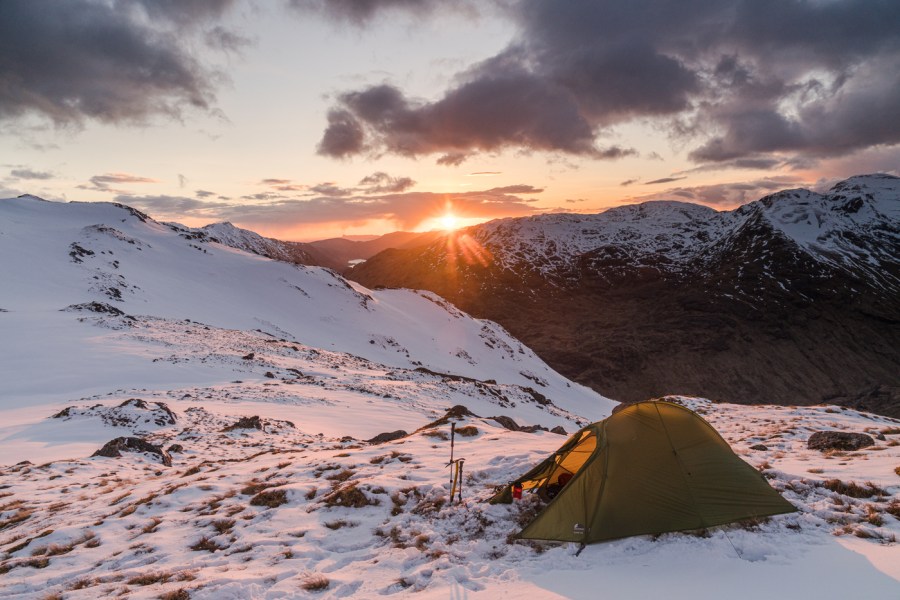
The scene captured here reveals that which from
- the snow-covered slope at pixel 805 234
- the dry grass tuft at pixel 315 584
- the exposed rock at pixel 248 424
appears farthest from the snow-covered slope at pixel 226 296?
the snow-covered slope at pixel 805 234

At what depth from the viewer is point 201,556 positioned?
27.3 ft

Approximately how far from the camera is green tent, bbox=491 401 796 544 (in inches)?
308

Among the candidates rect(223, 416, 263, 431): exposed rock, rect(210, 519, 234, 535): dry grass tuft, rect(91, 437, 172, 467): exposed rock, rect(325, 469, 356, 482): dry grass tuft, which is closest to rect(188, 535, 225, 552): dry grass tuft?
rect(210, 519, 234, 535): dry grass tuft

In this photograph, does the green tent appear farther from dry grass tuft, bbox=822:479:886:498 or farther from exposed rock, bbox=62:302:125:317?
exposed rock, bbox=62:302:125:317

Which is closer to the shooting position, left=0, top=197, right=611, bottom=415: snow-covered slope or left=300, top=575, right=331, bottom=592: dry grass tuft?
left=300, top=575, right=331, bottom=592: dry grass tuft

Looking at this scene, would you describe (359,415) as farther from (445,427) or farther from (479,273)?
(479,273)

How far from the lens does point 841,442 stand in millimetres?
13133

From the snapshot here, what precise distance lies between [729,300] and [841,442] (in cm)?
13023

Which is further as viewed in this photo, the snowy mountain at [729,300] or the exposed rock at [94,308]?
the snowy mountain at [729,300]

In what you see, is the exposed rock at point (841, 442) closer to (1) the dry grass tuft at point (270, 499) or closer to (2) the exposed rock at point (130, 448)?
(1) the dry grass tuft at point (270, 499)

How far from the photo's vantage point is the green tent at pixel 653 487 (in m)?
7.82

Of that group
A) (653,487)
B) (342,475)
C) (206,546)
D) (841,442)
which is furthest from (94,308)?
(841,442)

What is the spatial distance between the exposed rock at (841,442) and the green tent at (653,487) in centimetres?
691

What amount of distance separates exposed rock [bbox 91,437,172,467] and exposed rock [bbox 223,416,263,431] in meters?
3.39
